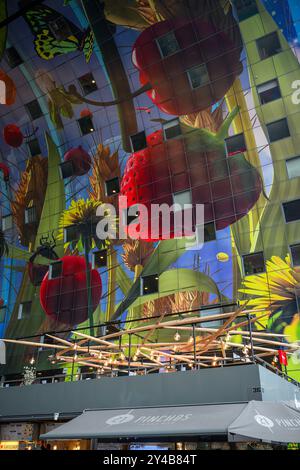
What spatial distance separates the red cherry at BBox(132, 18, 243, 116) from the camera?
24781mm

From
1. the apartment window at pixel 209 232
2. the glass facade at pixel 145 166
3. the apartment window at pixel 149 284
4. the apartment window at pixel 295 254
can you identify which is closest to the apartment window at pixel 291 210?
the glass facade at pixel 145 166

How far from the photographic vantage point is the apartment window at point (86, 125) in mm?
29484

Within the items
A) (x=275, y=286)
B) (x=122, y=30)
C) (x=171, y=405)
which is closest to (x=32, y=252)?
(x=122, y=30)

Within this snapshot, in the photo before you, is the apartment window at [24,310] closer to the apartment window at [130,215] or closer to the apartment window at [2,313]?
the apartment window at [2,313]

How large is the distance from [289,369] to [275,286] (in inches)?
149

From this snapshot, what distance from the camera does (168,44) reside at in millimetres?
26016

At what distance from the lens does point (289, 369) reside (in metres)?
19.3

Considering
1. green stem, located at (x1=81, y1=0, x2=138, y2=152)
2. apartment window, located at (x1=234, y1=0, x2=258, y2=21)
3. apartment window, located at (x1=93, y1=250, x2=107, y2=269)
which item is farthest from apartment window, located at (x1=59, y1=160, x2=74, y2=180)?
apartment window, located at (x1=234, y1=0, x2=258, y2=21)

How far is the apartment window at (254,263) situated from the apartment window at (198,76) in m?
10.2

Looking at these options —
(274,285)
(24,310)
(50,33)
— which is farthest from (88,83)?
(274,285)

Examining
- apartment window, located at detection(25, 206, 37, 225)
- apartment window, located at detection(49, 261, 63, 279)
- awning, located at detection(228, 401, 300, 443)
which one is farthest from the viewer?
apartment window, located at detection(25, 206, 37, 225)

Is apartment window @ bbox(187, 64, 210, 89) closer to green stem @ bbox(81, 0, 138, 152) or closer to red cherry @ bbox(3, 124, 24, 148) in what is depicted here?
green stem @ bbox(81, 0, 138, 152)

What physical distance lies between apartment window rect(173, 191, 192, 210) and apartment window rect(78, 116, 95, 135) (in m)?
7.78

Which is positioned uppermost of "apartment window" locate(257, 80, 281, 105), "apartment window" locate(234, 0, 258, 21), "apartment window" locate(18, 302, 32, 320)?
"apartment window" locate(234, 0, 258, 21)
